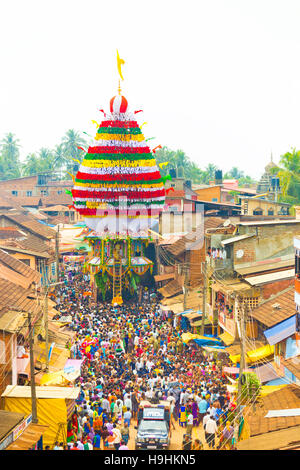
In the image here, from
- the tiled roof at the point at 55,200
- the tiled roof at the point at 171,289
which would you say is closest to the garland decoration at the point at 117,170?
the tiled roof at the point at 171,289

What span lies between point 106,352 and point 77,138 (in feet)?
301

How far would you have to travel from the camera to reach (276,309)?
25469mm

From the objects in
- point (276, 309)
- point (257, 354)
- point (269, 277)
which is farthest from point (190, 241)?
point (257, 354)

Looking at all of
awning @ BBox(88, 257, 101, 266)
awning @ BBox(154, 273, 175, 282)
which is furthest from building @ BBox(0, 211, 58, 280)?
awning @ BBox(154, 273, 175, 282)

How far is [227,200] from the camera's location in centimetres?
7562

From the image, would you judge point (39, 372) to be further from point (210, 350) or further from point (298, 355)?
point (298, 355)

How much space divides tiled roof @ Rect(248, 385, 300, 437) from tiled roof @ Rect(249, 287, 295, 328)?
15.6ft

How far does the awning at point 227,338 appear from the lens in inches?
1080

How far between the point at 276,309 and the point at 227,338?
3454mm

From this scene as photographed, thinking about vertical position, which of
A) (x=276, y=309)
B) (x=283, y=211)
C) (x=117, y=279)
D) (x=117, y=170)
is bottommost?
(x=117, y=279)

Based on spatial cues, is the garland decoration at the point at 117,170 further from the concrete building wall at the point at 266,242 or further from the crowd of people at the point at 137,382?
the concrete building wall at the point at 266,242

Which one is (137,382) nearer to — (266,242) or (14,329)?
(14,329)

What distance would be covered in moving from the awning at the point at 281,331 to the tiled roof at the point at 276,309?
0.27 metres

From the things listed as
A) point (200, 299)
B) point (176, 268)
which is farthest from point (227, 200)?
point (200, 299)
